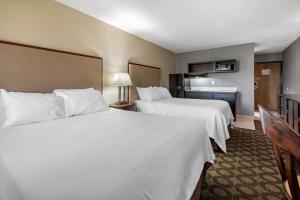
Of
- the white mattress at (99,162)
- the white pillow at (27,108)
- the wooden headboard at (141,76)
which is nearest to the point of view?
the white mattress at (99,162)

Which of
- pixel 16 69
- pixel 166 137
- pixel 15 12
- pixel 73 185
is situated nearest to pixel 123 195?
pixel 73 185

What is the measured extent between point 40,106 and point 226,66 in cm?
524

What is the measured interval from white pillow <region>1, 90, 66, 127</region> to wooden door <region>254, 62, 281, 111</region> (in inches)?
303

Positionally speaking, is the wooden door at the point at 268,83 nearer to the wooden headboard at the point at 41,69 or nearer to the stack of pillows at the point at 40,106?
the wooden headboard at the point at 41,69

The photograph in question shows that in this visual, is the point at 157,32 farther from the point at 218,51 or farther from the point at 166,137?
the point at 166,137

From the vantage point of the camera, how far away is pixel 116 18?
3.13 m

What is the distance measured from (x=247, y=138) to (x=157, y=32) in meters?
3.16

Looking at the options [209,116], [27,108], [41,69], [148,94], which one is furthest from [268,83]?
[27,108]

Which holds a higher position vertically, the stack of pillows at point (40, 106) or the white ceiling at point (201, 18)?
the white ceiling at point (201, 18)

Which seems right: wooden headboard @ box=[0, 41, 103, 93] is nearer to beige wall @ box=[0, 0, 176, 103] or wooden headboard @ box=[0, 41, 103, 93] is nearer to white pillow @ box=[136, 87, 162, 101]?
beige wall @ box=[0, 0, 176, 103]

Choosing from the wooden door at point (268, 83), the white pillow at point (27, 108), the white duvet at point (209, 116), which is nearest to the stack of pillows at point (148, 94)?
the white duvet at point (209, 116)

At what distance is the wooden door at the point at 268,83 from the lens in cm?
642

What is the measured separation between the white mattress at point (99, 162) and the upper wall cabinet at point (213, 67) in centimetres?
447

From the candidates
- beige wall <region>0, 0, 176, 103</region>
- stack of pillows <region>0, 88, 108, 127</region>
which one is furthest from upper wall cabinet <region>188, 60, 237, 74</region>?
stack of pillows <region>0, 88, 108, 127</region>
